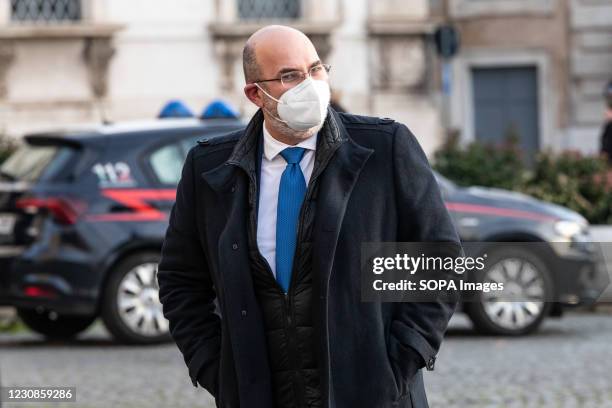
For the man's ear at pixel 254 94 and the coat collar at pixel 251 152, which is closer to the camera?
the coat collar at pixel 251 152

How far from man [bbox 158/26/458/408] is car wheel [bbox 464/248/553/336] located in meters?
8.78

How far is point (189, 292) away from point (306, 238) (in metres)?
0.49

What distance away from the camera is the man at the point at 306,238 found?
4273mm

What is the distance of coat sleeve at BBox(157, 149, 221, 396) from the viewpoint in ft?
14.9

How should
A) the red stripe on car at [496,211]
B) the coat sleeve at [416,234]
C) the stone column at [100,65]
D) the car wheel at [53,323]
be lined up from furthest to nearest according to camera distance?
the stone column at [100,65], the car wheel at [53,323], the red stripe on car at [496,211], the coat sleeve at [416,234]

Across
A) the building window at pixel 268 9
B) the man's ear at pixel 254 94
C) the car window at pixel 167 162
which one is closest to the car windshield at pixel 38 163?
the car window at pixel 167 162

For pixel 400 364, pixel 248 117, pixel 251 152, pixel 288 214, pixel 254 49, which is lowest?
pixel 248 117

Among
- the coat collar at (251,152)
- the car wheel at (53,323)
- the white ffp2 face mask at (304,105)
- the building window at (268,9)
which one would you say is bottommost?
the car wheel at (53,323)

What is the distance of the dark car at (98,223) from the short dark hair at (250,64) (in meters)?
8.27

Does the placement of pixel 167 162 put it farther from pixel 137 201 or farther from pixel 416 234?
pixel 416 234

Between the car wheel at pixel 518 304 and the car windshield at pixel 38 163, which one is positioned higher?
the car windshield at pixel 38 163

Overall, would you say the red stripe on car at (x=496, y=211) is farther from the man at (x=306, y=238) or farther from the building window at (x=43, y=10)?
the building window at (x=43, y=10)

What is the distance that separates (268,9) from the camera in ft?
75.5

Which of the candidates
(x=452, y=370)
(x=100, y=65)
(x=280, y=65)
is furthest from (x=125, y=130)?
(x=100, y=65)
